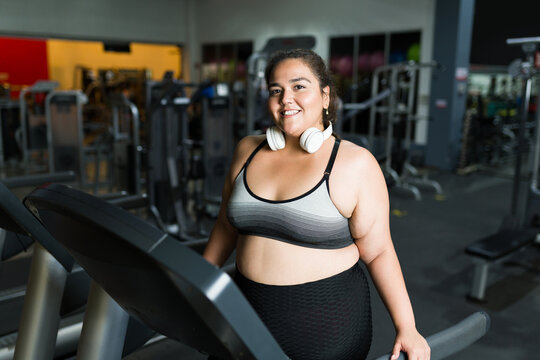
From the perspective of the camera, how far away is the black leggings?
116cm

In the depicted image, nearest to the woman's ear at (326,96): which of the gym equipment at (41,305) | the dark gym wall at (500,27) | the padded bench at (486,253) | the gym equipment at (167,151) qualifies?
the gym equipment at (41,305)

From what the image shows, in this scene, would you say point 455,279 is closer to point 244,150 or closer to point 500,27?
point 244,150

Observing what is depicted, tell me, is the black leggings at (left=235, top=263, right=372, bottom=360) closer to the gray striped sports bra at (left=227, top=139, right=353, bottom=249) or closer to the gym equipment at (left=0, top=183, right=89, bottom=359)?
the gray striped sports bra at (left=227, top=139, right=353, bottom=249)

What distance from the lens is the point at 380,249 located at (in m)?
1.23

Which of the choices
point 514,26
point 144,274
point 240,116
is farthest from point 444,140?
point 144,274

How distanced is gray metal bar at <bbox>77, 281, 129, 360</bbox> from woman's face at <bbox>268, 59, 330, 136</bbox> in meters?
0.60

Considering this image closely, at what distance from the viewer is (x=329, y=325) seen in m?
1.17

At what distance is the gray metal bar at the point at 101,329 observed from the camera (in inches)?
41.5

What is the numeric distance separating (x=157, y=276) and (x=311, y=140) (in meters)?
0.64

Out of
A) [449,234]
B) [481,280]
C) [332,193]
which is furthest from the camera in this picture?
[449,234]

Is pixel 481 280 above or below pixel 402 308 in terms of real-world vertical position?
below

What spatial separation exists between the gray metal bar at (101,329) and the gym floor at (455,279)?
43.8 inches

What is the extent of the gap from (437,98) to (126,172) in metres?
5.22

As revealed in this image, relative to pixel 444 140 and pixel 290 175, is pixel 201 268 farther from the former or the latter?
pixel 444 140
